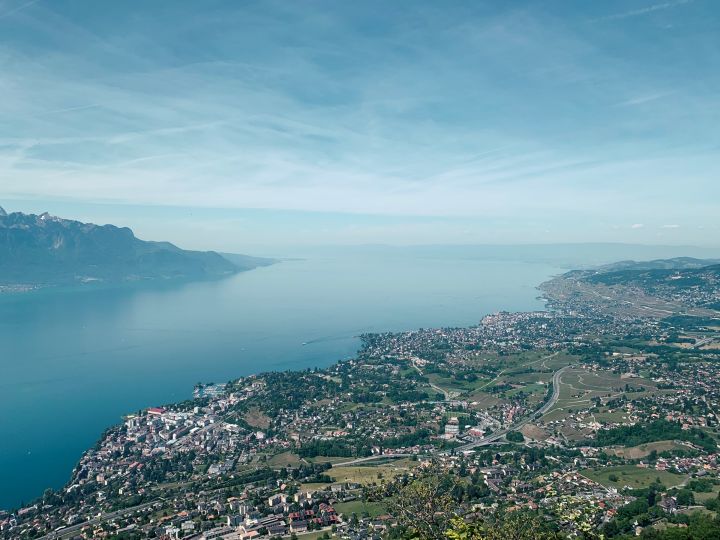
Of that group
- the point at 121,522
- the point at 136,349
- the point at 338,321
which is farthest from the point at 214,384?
the point at 338,321

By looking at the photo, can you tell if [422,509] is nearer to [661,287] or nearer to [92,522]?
[92,522]

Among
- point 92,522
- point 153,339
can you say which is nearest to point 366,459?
point 92,522

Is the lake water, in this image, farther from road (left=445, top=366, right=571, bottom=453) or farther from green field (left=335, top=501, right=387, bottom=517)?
road (left=445, top=366, right=571, bottom=453)

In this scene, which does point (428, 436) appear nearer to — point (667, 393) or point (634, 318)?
point (667, 393)

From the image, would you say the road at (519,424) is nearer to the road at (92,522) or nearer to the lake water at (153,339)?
the road at (92,522)

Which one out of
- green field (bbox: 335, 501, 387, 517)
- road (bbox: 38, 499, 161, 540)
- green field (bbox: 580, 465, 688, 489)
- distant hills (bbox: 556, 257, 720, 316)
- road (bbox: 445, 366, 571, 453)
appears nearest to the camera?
road (bbox: 38, 499, 161, 540)

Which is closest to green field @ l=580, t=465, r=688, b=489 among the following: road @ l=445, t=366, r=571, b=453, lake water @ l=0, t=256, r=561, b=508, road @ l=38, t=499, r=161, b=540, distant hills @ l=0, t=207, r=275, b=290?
road @ l=445, t=366, r=571, b=453
